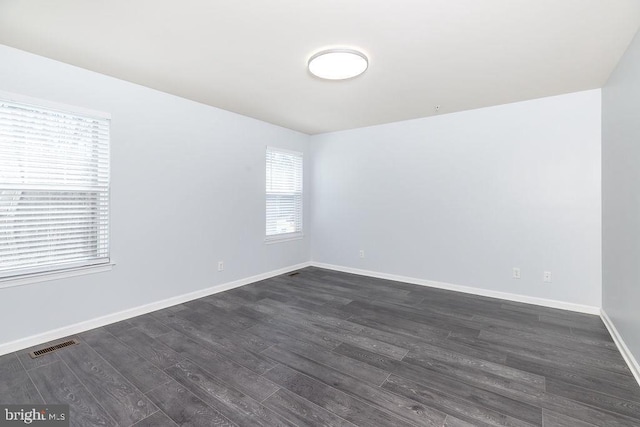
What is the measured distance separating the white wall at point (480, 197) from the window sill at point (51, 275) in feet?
10.9

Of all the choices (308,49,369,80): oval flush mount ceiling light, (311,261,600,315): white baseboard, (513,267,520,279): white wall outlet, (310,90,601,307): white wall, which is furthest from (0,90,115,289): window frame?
(513,267,520,279): white wall outlet

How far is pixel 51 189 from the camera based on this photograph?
96.9 inches

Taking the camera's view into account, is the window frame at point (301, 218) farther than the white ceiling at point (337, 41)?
Yes

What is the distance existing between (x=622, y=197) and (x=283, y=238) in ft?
13.1

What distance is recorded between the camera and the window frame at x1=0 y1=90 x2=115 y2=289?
90.3 inches

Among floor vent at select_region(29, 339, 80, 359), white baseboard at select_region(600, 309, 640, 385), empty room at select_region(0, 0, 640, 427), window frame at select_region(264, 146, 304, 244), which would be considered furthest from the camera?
window frame at select_region(264, 146, 304, 244)

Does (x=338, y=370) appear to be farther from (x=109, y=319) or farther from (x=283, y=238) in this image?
(x=283, y=238)

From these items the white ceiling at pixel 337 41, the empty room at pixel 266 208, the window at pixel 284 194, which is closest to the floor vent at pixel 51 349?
the empty room at pixel 266 208

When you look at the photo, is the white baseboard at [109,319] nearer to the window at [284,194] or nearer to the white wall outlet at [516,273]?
the window at [284,194]

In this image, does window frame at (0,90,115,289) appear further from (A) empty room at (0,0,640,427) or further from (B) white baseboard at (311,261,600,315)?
(B) white baseboard at (311,261,600,315)

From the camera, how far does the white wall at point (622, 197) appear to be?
207 cm

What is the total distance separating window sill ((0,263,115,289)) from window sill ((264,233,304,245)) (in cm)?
210

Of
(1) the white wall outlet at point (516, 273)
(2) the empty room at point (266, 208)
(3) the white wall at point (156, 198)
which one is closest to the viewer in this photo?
(2) the empty room at point (266, 208)

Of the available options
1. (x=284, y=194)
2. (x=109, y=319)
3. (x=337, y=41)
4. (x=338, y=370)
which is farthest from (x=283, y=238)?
(x=337, y=41)
